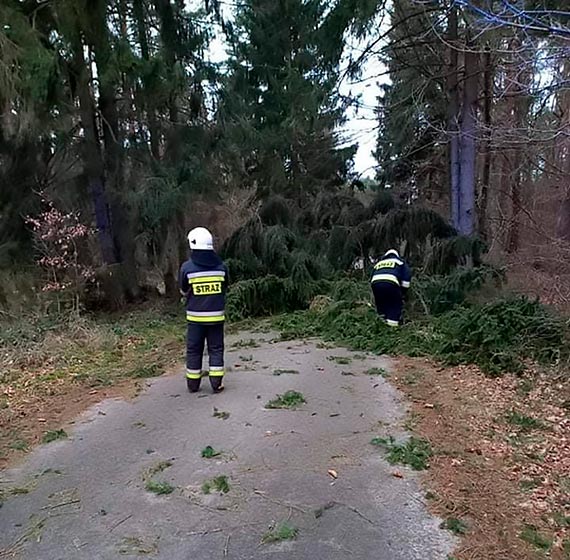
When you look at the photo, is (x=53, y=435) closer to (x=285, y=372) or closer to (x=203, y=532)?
(x=203, y=532)

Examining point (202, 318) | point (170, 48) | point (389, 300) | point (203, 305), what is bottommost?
point (389, 300)

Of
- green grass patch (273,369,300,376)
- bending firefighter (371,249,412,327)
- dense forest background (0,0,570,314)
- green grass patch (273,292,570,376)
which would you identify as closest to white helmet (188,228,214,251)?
green grass patch (273,369,300,376)

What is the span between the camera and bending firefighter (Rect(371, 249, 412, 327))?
28.1 feet

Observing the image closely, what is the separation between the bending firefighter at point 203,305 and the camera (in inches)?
207

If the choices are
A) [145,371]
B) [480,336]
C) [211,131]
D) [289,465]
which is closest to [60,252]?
[211,131]

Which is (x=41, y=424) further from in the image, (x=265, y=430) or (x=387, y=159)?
(x=387, y=159)

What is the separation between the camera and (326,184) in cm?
1620

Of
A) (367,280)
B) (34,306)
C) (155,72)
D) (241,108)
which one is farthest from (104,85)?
(367,280)

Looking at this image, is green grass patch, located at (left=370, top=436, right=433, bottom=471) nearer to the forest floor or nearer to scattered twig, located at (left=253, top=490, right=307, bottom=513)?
the forest floor

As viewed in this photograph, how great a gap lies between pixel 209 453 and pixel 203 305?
5.65 ft

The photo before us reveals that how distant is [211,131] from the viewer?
40.1ft

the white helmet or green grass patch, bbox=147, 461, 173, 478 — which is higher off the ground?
the white helmet

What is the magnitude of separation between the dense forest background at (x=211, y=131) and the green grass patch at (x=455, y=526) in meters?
6.46

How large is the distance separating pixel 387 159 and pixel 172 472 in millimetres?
13618
